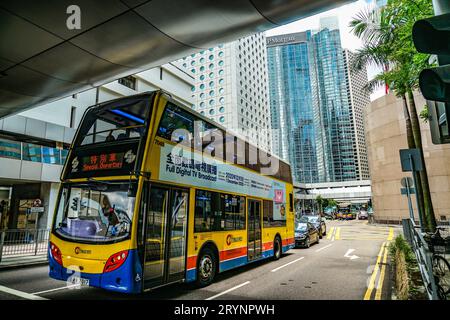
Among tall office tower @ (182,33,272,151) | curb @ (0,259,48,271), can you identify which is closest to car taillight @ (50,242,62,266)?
curb @ (0,259,48,271)

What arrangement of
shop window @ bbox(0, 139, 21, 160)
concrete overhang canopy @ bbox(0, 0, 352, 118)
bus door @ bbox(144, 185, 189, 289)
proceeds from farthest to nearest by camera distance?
shop window @ bbox(0, 139, 21, 160)
bus door @ bbox(144, 185, 189, 289)
concrete overhang canopy @ bbox(0, 0, 352, 118)

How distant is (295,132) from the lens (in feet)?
402

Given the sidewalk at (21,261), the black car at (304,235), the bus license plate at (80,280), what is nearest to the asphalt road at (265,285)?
the sidewalk at (21,261)

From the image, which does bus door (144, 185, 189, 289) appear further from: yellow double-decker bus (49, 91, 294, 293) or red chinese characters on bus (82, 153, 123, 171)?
red chinese characters on bus (82, 153, 123, 171)

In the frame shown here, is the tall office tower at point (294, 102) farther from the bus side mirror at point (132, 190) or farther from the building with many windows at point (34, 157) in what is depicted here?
the bus side mirror at point (132, 190)

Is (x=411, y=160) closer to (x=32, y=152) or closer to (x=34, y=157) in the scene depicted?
(x=34, y=157)

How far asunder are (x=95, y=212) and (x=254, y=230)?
5594 mm

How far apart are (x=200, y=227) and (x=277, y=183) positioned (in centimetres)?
578

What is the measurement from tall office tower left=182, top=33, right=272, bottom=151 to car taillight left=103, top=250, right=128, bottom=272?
7016 centimetres

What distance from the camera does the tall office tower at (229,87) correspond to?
257 ft

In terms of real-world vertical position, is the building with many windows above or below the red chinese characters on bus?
above

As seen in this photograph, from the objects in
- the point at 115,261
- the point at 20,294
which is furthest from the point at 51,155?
the point at 115,261

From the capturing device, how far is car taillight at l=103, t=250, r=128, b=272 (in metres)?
5.05
